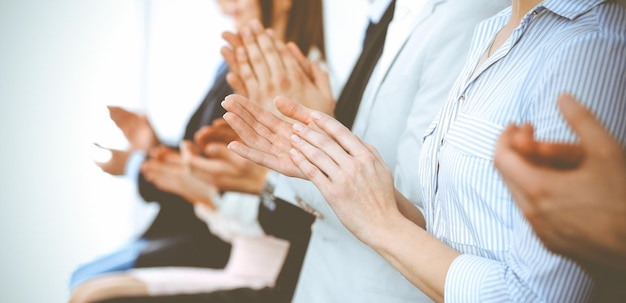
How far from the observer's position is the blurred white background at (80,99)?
5.19ft

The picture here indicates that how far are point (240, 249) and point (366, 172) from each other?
3.63 ft

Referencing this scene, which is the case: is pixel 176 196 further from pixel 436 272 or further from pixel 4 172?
pixel 436 272

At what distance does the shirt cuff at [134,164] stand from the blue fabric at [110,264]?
274 millimetres

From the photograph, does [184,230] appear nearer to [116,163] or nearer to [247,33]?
[116,163]

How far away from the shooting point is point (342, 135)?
0.63 meters

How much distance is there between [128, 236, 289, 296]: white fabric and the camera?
1.56 meters

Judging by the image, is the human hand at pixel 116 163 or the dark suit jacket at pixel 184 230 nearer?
the human hand at pixel 116 163

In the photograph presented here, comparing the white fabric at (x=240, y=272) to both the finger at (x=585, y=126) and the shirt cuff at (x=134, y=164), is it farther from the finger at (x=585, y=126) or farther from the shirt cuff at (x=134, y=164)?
the finger at (x=585, y=126)

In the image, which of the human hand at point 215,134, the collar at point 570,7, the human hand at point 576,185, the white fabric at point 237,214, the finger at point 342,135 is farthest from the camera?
the white fabric at point 237,214

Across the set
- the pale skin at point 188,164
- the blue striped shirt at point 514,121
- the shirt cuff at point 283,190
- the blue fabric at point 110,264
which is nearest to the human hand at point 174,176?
the pale skin at point 188,164

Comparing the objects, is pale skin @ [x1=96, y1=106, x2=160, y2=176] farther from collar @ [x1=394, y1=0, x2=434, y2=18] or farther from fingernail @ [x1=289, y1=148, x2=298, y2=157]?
fingernail @ [x1=289, y1=148, x2=298, y2=157]

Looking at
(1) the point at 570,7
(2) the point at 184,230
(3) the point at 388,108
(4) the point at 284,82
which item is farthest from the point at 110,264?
(1) the point at 570,7

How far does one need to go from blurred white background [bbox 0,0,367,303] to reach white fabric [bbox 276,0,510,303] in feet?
3.01

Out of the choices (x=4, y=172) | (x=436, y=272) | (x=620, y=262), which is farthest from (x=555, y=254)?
(x=4, y=172)
